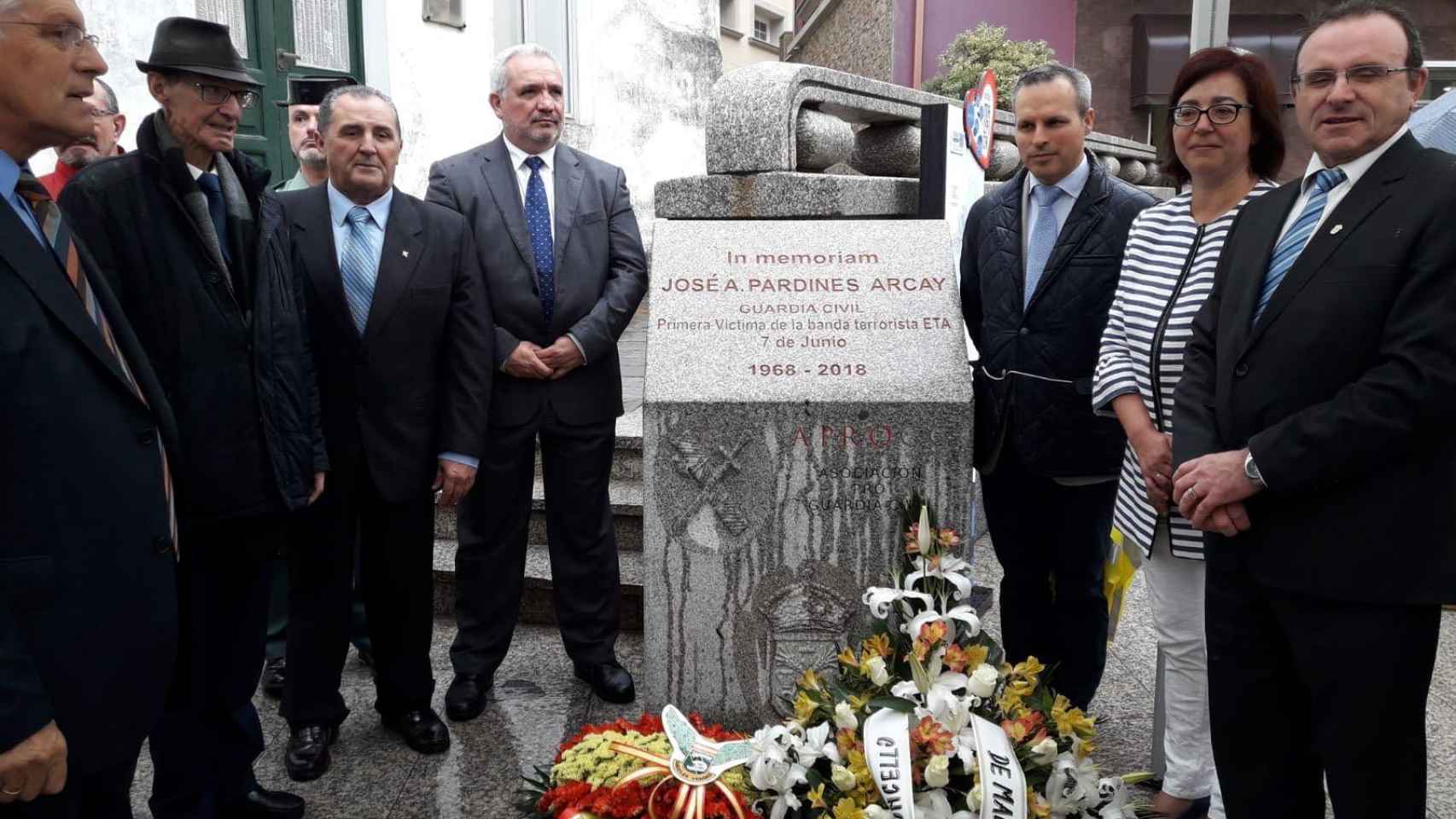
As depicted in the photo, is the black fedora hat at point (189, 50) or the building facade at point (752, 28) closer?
the black fedora hat at point (189, 50)

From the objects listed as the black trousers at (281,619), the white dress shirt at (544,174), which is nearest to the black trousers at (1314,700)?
the white dress shirt at (544,174)

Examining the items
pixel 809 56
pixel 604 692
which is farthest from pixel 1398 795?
pixel 809 56

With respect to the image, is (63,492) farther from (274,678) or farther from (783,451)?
(274,678)

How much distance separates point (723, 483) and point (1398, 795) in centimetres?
180

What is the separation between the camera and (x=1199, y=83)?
2.71 meters

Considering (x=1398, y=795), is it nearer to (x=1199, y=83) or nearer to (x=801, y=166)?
(x=1199, y=83)

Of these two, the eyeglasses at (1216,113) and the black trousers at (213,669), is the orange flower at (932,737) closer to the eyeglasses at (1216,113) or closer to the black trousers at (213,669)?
the eyeglasses at (1216,113)

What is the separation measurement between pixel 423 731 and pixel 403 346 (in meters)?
1.23

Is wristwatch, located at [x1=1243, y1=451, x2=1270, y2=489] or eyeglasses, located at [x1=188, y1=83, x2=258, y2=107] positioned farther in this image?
eyeglasses, located at [x1=188, y1=83, x2=258, y2=107]

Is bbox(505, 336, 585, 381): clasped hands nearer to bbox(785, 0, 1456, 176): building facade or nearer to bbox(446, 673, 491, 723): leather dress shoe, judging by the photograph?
bbox(446, 673, 491, 723): leather dress shoe

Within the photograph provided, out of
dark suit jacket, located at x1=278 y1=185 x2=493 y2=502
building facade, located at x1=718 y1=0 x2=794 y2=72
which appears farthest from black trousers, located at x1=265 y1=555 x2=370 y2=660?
building facade, located at x1=718 y1=0 x2=794 y2=72

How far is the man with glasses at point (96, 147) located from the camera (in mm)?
3873

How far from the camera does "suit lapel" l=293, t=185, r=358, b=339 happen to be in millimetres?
3195

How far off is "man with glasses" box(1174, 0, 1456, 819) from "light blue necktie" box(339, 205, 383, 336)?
7.60 feet
